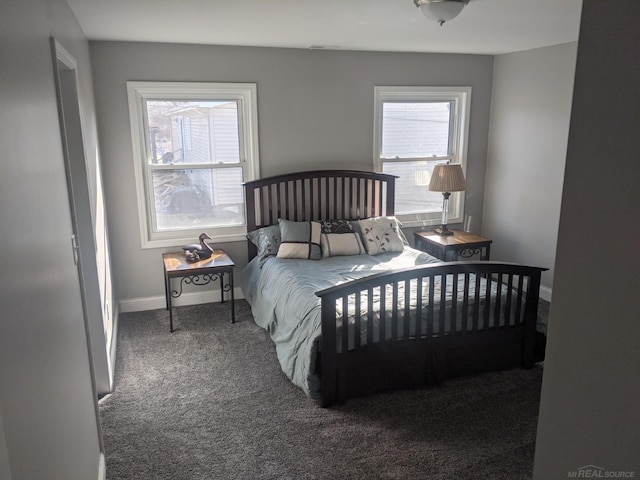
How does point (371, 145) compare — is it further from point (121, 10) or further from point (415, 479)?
point (415, 479)

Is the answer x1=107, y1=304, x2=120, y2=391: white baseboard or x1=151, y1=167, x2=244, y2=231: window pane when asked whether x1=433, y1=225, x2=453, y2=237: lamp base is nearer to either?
x1=151, y1=167, x2=244, y2=231: window pane

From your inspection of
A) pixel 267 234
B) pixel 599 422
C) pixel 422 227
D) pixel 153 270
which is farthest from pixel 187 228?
pixel 599 422

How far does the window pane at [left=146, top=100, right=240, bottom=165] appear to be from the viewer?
4.29 metres

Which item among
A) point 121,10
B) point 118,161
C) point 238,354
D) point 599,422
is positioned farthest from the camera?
point 118,161

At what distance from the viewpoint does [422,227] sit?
5.29m

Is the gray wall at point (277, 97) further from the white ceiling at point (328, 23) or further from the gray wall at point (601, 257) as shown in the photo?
the gray wall at point (601, 257)

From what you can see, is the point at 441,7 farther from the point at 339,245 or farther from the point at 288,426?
the point at 288,426

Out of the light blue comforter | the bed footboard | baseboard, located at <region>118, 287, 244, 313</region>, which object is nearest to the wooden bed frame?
the bed footboard

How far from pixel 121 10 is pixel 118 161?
159 centimetres

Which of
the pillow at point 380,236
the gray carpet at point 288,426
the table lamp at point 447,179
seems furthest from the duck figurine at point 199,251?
the table lamp at point 447,179

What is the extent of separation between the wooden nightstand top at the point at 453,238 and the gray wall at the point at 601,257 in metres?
3.77

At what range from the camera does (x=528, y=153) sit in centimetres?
480

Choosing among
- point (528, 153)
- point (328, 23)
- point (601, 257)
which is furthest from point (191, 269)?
point (601, 257)

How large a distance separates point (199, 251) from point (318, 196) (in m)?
1.23
